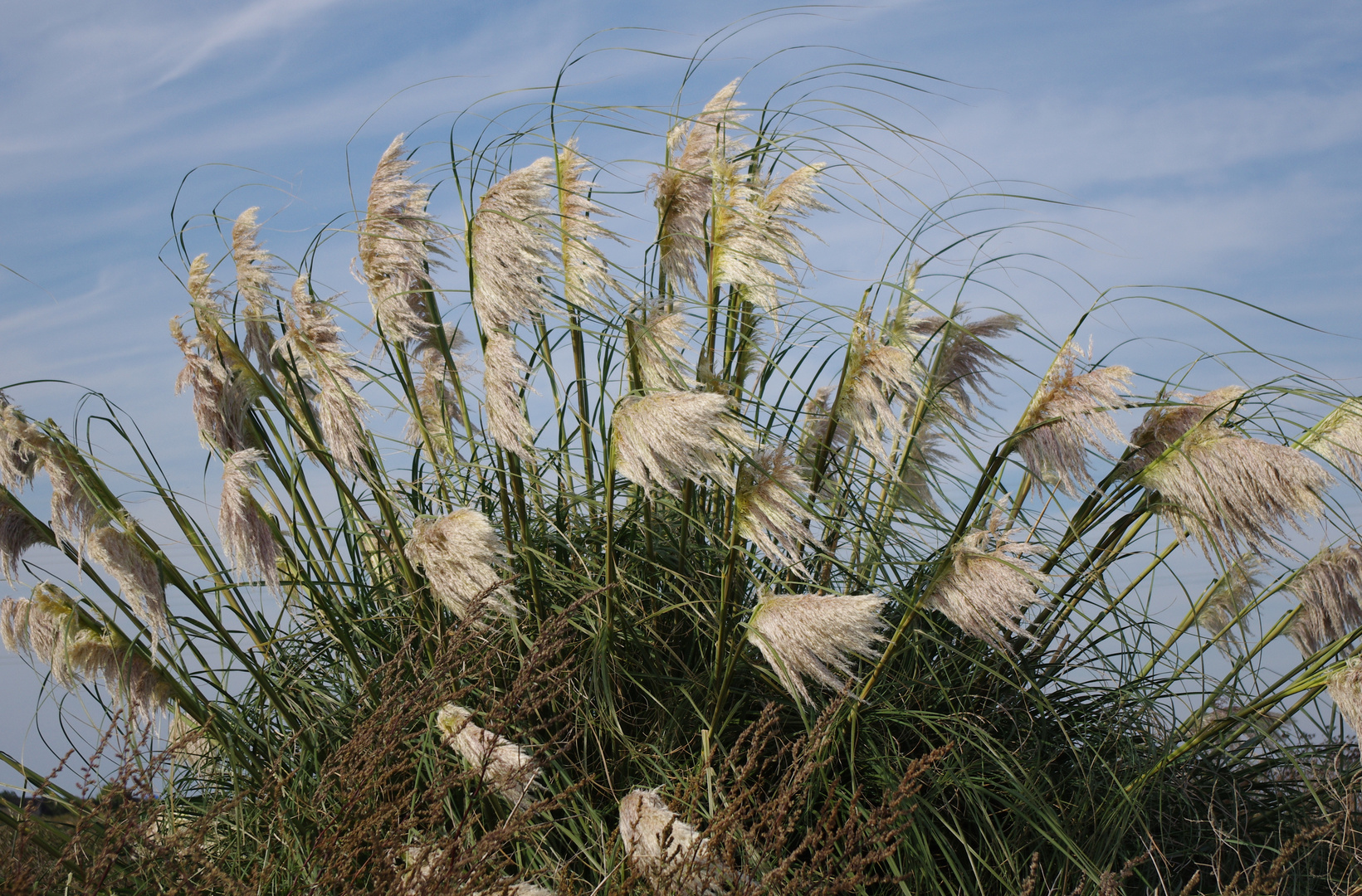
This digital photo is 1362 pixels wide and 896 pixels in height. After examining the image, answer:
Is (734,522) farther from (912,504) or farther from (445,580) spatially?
(912,504)

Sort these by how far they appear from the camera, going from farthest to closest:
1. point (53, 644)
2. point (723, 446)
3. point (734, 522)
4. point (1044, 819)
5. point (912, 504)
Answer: point (912, 504) < point (1044, 819) < point (53, 644) < point (734, 522) < point (723, 446)

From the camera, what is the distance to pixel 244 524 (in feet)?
7.79

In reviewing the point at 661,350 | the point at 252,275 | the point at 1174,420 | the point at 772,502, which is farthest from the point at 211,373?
the point at 1174,420

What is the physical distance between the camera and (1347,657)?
2.80 meters

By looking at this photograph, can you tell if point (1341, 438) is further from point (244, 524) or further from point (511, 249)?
point (244, 524)

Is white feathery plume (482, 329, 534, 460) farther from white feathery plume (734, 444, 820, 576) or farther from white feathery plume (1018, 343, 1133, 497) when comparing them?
white feathery plume (1018, 343, 1133, 497)

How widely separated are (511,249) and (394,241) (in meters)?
0.46

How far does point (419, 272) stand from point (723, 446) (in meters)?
1.04

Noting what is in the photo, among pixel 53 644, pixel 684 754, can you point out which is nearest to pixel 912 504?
pixel 684 754

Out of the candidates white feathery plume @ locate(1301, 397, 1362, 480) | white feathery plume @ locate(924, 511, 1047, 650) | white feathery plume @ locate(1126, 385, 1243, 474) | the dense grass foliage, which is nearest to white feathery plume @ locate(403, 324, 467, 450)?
the dense grass foliage

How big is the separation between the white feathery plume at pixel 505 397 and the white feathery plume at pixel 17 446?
1.26 metres

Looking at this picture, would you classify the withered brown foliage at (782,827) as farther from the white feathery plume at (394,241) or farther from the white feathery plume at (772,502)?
the white feathery plume at (394,241)

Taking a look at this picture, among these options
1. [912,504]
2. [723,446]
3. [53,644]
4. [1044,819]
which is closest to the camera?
[723,446]

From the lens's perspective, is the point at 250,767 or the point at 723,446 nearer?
the point at 723,446
